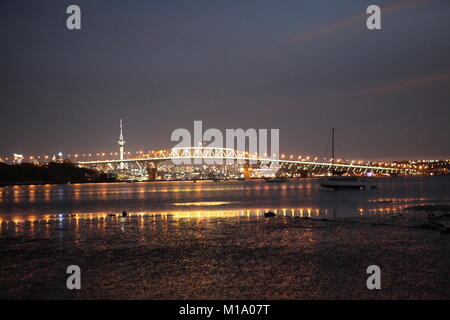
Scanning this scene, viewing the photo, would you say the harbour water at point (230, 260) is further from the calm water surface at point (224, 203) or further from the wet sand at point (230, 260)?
the calm water surface at point (224, 203)

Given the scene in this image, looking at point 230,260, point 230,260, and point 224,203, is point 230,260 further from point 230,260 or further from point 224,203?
point 224,203

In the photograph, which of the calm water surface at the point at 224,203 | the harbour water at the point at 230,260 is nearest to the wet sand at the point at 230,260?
the harbour water at the point at 230,260

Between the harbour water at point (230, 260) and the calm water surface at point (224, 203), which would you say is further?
the calm water surface at point (224, 203)

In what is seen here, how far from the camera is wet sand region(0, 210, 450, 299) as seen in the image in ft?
37.3

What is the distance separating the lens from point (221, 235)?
68.2 ft

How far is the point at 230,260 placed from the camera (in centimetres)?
1494

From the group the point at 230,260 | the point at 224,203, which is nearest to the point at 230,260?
the point at 230,260

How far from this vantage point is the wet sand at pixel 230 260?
11367 mm

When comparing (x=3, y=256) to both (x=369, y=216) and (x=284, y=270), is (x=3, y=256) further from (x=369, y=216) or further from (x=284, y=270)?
(x=369, y=216)

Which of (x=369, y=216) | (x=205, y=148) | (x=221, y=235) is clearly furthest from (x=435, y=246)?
(x=205, y=148)

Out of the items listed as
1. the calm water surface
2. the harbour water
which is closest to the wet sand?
the harbour water
